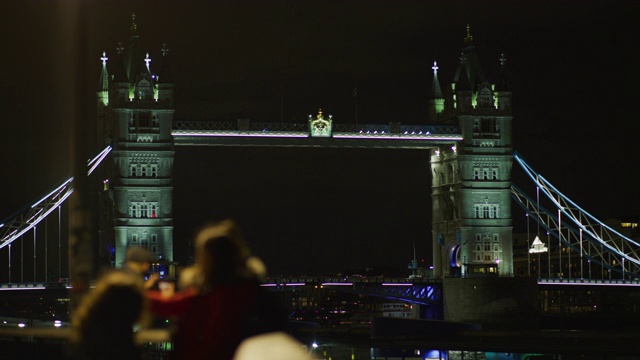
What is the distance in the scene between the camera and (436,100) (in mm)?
75812

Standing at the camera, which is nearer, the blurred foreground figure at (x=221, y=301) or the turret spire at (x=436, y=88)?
the blurred foreground figure at (x=221, y=301)

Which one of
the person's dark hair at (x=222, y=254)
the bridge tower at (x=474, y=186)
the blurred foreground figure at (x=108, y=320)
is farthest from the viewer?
the bridge tower at (x=474, y=186)

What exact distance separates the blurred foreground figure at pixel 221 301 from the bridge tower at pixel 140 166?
5927 cm

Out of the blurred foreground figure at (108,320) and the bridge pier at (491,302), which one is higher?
the blurred foreground figure at (108,320)

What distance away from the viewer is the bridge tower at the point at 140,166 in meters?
65.9

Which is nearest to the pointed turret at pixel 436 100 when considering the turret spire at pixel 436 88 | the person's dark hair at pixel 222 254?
the turret spire at pixel 436 88

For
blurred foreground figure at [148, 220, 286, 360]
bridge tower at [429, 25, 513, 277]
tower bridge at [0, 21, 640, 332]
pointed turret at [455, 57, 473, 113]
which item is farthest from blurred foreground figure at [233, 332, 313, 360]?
pointed turret at [455, 57, 473, 113]

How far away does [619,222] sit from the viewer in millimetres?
122625

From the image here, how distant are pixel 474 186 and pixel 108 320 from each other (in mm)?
64984

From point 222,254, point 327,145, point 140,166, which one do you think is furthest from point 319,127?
point 222,254

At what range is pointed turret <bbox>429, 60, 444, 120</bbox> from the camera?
7550 cm

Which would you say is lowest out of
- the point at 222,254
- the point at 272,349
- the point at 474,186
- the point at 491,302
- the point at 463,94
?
the point at 491,302

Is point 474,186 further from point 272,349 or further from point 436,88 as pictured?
point 272,349

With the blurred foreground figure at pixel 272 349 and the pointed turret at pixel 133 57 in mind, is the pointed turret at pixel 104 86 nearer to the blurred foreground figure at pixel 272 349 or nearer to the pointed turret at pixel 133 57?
the pointed turret at pixel 133 57
